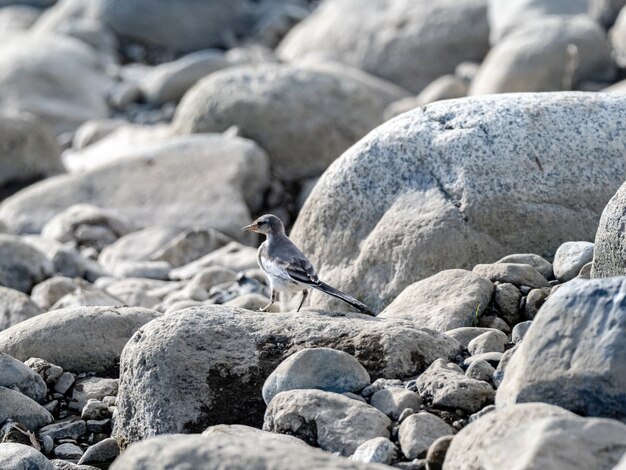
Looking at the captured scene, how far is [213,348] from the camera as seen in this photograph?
23.9ft

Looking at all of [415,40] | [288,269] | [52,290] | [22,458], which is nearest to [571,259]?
[288,269]

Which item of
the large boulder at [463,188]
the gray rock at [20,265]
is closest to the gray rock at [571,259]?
the large boulder at [463,188]

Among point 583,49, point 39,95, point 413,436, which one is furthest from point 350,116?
point 413,436

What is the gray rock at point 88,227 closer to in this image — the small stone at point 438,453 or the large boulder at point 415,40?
the large boulder at point 415,40

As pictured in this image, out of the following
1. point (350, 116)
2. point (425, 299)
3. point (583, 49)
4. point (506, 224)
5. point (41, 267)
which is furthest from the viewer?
point (583, 49)

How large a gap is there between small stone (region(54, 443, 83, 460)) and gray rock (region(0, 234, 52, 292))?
204 inches

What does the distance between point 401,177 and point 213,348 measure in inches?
108

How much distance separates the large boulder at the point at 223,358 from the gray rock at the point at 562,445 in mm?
2004

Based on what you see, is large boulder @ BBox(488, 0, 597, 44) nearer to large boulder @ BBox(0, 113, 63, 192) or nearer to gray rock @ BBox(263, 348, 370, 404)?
large boulder @ BBox(0, 113, 63, 192)

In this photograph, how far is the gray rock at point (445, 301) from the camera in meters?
7.92

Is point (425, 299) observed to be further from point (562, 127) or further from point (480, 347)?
point (562, 127)

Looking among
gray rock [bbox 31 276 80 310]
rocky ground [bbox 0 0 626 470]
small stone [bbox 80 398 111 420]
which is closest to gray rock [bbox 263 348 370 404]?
rocky ground [bbox 0 0 626 470]

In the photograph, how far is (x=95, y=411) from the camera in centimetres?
789

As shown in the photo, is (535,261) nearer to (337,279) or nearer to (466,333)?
(466,333)
